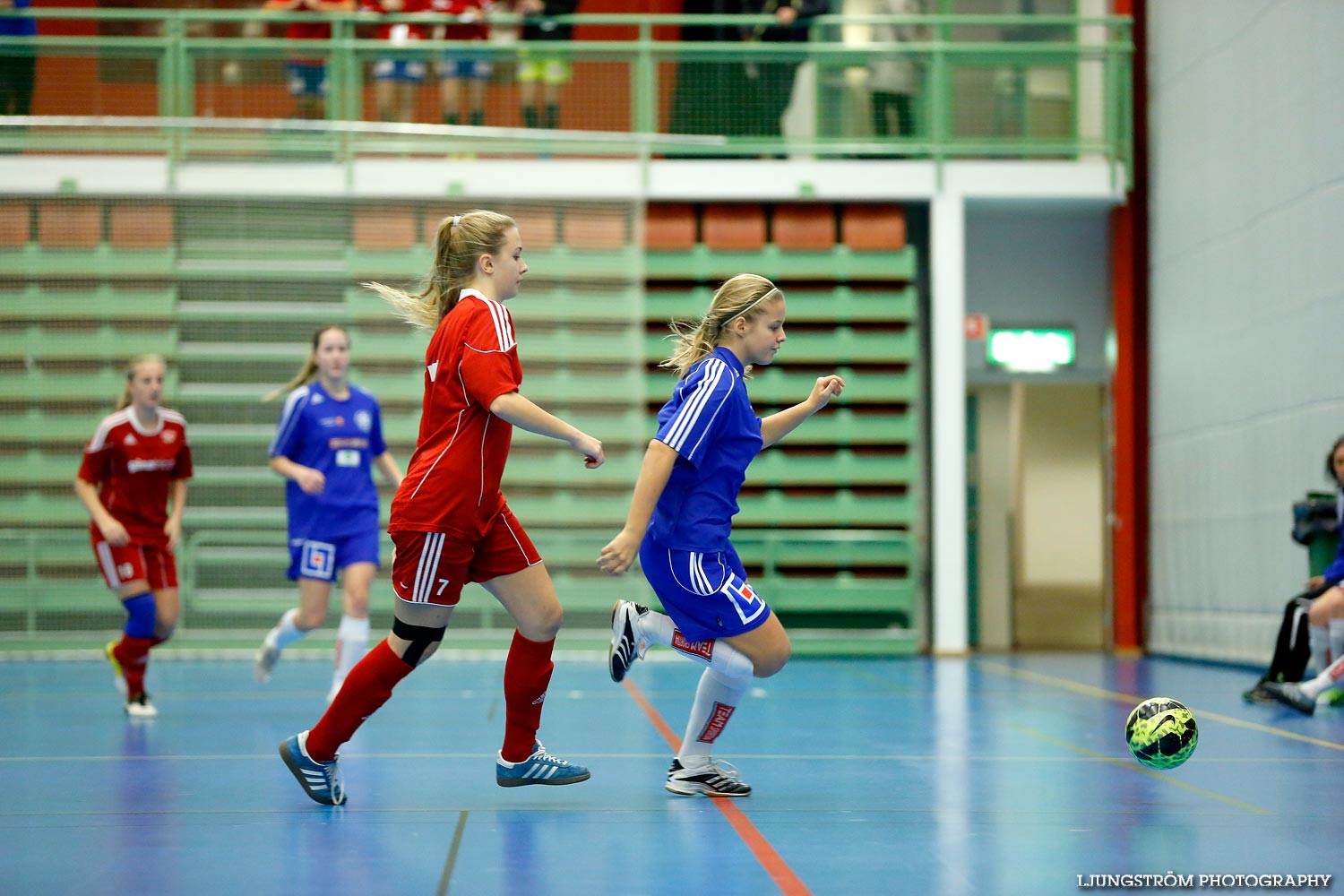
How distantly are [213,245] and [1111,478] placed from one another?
8448mm

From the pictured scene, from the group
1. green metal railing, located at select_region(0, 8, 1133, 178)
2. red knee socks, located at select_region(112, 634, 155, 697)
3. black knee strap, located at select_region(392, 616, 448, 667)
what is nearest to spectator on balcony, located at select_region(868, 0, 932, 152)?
→ green metal railing, located at select_region(0, 8, 1133, 178)

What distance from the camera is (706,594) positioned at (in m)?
4.19

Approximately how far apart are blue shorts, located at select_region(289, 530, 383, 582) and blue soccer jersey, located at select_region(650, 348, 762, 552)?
9.26 ft

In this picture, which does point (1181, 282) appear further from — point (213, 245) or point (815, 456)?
point (213, 245)

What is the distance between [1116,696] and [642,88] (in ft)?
22.1

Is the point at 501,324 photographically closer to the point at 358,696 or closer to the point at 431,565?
the point at 431,565

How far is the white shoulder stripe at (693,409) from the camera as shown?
4.17 meters

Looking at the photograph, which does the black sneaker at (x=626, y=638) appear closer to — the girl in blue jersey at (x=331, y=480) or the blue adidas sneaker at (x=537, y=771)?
the blue adidas sneaker at (x=537, y=771)

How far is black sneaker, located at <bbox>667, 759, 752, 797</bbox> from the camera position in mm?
4395

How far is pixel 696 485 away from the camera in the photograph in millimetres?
4289

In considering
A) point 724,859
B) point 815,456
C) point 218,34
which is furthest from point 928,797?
point 218,34

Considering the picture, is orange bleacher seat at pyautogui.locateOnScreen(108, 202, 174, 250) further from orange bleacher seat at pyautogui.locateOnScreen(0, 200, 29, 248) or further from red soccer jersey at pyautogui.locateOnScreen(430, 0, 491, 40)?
red soccer jersey at pyautogui.locateOnScreen(430, 0, 491, 40)

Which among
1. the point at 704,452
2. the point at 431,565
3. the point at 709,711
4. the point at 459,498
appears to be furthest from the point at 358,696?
the point at 704,452

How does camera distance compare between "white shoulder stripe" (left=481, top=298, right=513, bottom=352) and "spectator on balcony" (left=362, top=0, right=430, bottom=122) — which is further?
"spectator on balcony" (left=362, top=0, right=430, bottom=122)
